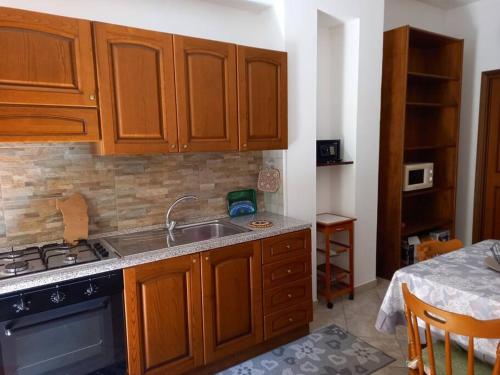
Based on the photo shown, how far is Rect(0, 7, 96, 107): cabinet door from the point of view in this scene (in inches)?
62.7

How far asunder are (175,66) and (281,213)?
1314mm

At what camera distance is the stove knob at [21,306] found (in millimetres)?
1526

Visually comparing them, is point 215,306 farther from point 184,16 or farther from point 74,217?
point 184,16

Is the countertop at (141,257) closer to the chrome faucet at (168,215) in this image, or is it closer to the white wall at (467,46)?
the chrome faucet at (168,215)

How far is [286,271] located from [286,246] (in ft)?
0.56

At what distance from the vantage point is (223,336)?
2168 mm

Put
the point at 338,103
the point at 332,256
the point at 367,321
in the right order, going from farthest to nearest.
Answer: the point at 332,256
the point at 338,103
the point at 367,321

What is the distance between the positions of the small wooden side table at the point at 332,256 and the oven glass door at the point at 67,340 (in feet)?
5.46

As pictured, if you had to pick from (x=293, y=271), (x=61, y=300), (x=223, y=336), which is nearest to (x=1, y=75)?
(x=61, y=300)

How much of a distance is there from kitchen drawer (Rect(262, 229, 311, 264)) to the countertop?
0.13 ft

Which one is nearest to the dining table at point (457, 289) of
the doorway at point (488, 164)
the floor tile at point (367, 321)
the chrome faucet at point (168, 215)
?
the floor tile at point (367, 321)

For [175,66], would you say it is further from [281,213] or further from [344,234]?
[344,234]

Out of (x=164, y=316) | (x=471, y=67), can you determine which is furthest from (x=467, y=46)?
(x=164, y=316)

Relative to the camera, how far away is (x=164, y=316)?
6.31ft
